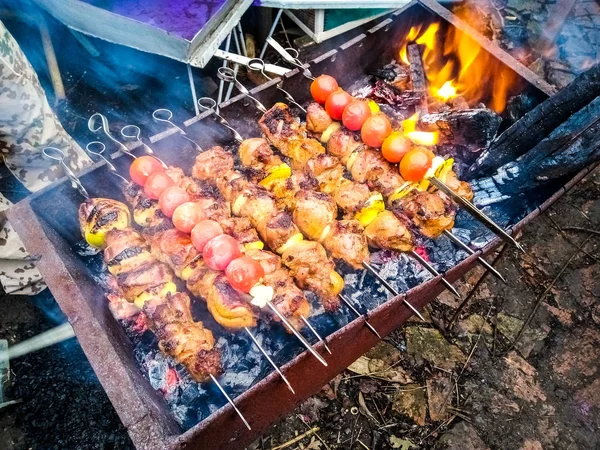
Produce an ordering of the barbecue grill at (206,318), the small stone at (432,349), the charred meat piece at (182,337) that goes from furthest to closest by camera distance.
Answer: the small stone at (432,349) < the charred meat piece at (182,337) < the barbecue grill at (206,318)

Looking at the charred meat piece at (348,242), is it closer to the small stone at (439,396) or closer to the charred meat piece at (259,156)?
the charred meat piece at (259,156)

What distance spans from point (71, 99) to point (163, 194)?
13.2 ft

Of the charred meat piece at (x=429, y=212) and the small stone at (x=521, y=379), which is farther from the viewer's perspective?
the small stone at (x=521, y=379)

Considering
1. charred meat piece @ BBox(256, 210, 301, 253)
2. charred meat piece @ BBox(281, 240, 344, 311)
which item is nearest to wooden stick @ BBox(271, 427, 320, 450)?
charred meat piece @ BBox(281, 240, 344, 311)

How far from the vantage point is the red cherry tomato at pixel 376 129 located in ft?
11.8

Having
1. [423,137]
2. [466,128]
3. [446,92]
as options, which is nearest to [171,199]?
[423,137]

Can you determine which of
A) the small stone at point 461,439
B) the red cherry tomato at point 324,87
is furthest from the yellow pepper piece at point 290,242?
the small stone at point 461,439

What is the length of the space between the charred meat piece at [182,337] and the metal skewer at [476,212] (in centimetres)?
197

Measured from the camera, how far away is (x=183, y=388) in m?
2.97

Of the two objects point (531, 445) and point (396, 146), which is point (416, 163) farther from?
point (531, 445)

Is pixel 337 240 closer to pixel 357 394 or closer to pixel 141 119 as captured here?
pixel 357 394

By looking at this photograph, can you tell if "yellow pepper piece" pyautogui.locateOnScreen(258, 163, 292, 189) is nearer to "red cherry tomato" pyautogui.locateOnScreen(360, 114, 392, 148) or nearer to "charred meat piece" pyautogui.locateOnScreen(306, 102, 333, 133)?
"charred meat piece" pyautogui.locateOnScreen(306, 102, 333, 133)

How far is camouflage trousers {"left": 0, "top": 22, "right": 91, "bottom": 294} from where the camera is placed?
358cm

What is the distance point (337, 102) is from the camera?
382cm
